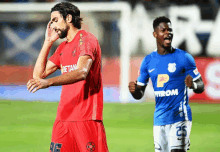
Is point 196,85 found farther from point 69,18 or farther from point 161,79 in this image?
point 69,18

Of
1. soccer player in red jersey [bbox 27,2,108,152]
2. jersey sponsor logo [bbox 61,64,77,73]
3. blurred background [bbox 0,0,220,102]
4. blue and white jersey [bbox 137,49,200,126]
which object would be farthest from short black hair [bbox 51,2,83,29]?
blurred background [bbox 0,0,220,102]

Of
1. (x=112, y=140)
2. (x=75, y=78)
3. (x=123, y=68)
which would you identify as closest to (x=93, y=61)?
(x=75, y=78)

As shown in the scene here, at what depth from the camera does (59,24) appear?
11.4 feet

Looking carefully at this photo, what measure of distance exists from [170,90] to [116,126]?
18.2 ft

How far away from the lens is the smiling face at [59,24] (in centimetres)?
348

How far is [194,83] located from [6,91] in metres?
12.6

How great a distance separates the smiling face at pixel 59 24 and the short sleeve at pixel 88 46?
203mm

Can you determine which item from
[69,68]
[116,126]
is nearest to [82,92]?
[69,68]

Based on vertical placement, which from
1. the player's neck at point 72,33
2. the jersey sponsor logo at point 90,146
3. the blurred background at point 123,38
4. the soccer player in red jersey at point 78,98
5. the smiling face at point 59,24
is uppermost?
the blurred background at point 123,38

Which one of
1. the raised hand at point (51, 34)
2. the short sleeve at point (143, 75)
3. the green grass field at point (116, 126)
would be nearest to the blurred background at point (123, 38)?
the green grass field at point (116, 126)

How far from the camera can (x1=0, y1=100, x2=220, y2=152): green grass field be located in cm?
709

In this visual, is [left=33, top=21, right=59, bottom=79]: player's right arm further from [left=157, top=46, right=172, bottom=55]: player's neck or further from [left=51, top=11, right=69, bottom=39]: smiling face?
[left=157, top=46, right=172, bottom=55]: player's neck

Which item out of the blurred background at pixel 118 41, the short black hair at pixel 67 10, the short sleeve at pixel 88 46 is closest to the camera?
the short sleeve at pixel 88 46

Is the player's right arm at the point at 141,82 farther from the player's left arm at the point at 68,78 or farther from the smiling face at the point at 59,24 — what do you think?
the player's left arm at the point at 68,78
